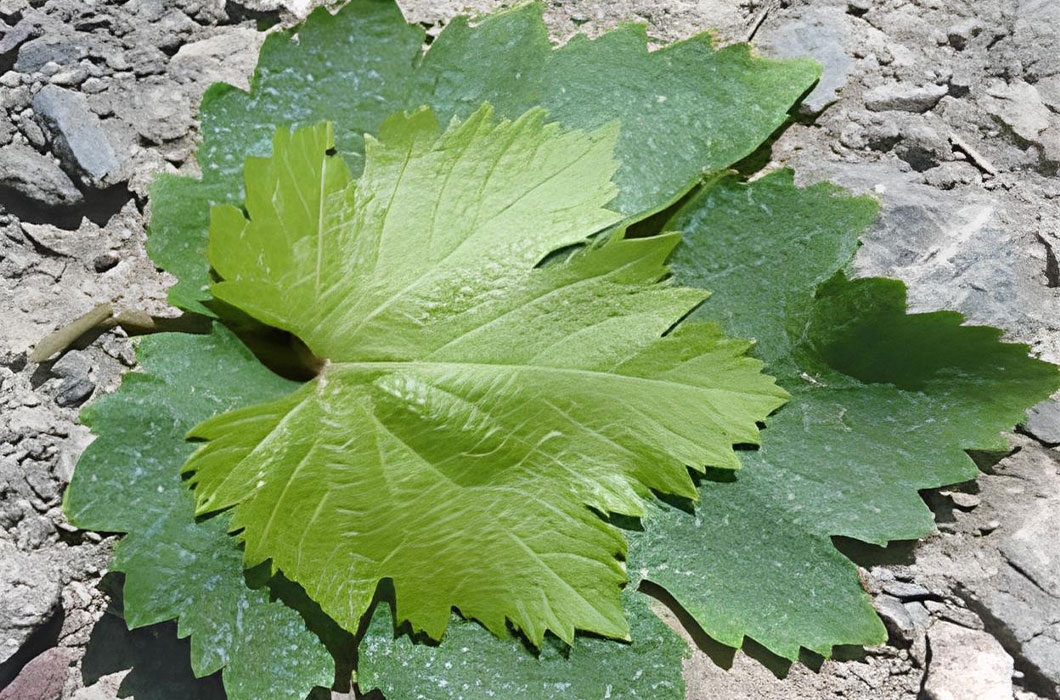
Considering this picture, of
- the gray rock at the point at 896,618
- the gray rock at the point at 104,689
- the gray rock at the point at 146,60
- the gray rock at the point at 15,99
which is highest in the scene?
the gray rock at the point at 146,60

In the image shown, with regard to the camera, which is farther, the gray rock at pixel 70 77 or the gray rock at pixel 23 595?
the gray rock at pixel 70 77

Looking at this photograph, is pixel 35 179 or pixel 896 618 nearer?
pixel 896 618

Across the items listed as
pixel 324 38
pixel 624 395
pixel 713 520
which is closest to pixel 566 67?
pixel 324 38

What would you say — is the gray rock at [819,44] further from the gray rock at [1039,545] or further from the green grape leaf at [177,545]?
the green grape leaf at [177,545]

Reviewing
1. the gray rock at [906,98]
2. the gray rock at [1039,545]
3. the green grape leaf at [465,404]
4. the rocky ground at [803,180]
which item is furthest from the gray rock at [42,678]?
the gray rock at [906,98]

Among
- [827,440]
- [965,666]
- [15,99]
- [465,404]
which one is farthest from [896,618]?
[15,99]

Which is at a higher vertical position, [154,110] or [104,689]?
[154,110]

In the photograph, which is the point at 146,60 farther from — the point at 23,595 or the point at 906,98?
the point at 906,98

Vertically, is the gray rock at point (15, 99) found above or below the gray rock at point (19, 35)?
below
